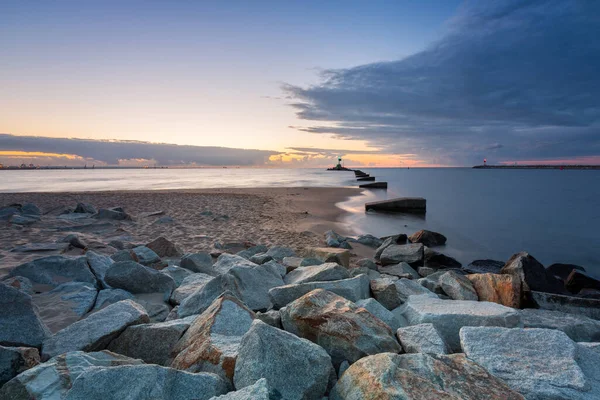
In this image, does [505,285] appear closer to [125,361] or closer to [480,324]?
[480,324]

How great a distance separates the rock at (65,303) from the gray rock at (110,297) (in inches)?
2.3

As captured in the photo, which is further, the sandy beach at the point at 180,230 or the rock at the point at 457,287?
the sandy beach at the point at 180,230

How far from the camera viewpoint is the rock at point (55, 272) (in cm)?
494

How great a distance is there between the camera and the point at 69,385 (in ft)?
7.06

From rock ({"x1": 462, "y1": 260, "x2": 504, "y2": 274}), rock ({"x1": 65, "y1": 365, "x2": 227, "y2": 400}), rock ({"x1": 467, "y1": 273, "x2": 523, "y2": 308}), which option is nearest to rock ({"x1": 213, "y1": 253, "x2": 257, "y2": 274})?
rock ({"x1": 65, "y1": 365, "x2": 227, "y2": 400})

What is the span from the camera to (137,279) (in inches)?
193

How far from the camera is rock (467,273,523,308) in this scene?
203 inches

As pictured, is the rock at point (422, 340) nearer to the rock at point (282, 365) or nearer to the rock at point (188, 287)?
the rock at point (282, 365)

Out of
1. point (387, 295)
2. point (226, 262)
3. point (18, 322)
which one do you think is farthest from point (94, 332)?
point (387, 295)

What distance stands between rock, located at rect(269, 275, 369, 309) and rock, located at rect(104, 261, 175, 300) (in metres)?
1.75

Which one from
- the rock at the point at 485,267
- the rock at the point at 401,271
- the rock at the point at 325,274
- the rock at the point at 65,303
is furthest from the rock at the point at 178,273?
the rock at the point at 485,267

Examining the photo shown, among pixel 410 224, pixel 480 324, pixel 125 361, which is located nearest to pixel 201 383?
pixel 125 361

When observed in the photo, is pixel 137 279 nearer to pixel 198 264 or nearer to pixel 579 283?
pixel 198 264

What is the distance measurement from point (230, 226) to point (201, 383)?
10751 millimetres
